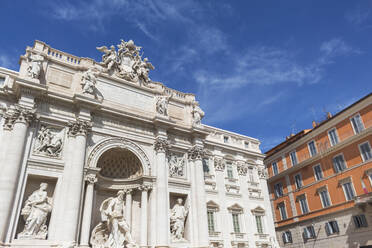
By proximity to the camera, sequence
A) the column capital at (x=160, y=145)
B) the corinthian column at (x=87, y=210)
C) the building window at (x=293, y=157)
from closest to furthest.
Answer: the corinthian column at (x=87, y=210), the column capital at (x=160, y=145), the building window at (x=293, y=157)

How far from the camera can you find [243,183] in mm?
26266

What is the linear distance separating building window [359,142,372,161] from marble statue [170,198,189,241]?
16403mm

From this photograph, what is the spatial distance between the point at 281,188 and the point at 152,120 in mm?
20128

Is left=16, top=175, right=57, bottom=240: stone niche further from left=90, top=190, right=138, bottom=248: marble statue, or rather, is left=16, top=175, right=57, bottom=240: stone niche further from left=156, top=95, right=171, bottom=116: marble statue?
left=156, top=95, right=171, bottom=116: marble statue

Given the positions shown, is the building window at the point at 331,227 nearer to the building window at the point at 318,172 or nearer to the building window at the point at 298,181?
the building window at the point at 318,172

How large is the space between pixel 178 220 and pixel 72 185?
7461 millimetres

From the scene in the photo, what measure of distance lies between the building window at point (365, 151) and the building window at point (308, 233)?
28.6ft

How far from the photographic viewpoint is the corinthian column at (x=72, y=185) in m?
15.4

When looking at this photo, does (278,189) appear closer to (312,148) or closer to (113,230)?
(312,148)

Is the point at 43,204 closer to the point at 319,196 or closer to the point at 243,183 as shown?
the point at 243,183

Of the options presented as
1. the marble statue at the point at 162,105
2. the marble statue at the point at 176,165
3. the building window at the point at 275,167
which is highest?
the marble statue at the point at 162,105

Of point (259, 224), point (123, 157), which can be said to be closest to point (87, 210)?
point (123, 157)

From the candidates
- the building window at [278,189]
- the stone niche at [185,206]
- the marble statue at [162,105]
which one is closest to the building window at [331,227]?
the building window at [278,189]

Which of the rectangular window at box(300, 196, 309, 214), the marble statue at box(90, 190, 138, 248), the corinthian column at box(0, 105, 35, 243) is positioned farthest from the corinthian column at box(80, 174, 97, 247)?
the rectangular window at box(300, 196, 309, 214)
